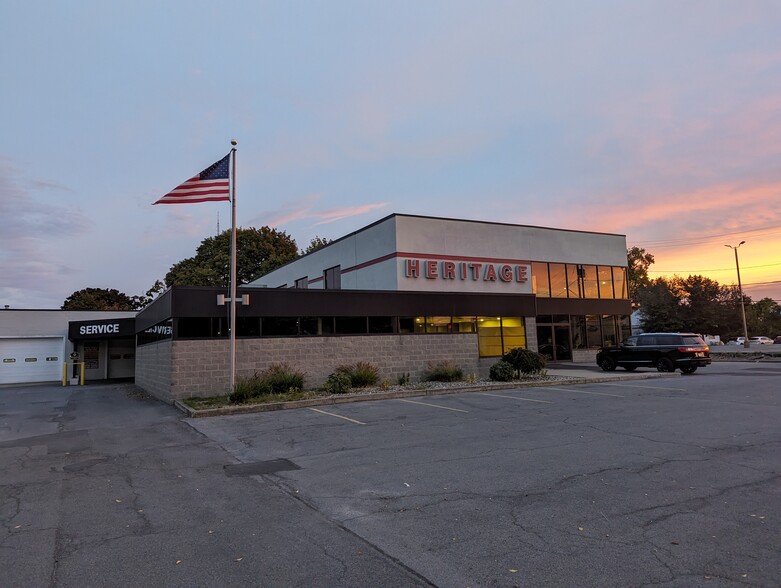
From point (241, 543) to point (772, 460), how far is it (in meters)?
7.45

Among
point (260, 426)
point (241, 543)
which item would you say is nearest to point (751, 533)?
point (241, 543)

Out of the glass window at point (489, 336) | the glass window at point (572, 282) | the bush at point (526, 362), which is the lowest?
the bush at point (526, 362)

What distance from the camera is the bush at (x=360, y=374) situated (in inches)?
739

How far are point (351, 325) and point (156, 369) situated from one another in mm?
8113

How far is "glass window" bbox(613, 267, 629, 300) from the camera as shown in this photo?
3431cm

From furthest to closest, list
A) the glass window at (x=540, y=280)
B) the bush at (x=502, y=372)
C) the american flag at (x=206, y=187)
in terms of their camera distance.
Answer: the glass window at (x=540, y=280), the bush at (x=502, y=372), the american flag at (x=206, y=187)

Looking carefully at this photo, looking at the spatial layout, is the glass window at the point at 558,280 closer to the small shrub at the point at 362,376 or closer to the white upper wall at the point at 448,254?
the white upper wall at the point at 448,254

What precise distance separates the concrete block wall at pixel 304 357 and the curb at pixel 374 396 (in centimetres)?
142

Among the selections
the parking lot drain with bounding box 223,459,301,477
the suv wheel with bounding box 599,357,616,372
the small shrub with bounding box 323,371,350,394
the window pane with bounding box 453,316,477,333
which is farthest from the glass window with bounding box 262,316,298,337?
the suv wheel with bounding box 599,357,616,372

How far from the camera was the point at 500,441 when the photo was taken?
9297 millimetres

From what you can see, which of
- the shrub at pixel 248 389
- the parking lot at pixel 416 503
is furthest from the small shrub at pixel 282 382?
the parking lot at pixel 416 503

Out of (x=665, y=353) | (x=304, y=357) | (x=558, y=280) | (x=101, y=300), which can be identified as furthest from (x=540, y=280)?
(x=101, y=300)

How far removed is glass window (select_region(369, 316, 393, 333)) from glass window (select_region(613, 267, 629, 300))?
19.8m

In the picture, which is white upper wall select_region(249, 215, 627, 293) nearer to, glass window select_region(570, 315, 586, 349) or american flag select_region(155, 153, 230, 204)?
glass window select_region(570, 315, 586, 349)
